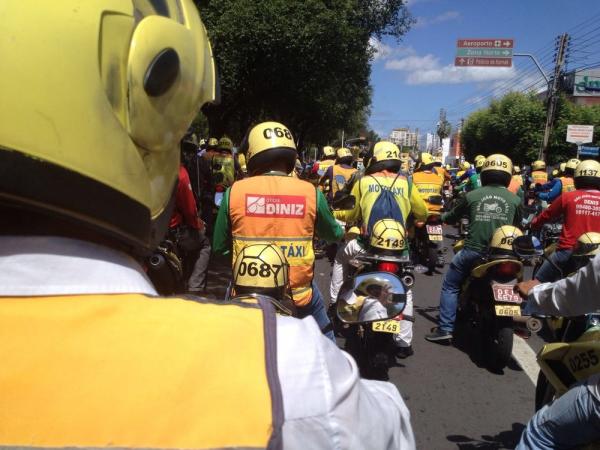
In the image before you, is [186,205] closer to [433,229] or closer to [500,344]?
[500,344]

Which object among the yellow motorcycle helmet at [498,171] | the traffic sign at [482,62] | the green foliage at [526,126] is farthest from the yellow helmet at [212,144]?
the green foliage at [526,126]

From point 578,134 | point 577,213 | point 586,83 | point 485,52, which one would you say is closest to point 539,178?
point 577,213

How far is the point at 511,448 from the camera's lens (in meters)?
3.37

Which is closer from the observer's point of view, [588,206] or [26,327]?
[26,327]

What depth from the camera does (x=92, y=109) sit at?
836mm

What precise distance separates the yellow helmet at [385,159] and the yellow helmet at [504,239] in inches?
43.2

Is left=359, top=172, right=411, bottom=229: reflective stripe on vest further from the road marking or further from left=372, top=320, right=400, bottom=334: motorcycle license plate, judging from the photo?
the road marking

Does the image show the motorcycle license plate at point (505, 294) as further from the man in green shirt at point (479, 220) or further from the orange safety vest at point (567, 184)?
the orange safety vest at point (567, 184)

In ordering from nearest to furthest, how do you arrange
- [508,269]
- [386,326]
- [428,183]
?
[386,326] → [508,269] → [428,183]

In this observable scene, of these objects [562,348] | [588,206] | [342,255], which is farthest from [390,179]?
[562,348]

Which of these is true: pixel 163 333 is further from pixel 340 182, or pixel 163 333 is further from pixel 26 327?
pixel 340 182

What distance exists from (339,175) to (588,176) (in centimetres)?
411

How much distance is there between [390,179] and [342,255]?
898mm

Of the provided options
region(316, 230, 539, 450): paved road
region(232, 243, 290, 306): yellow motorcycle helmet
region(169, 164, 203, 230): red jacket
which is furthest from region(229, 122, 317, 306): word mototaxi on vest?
region(169, 164, 203, 230): red jacket
